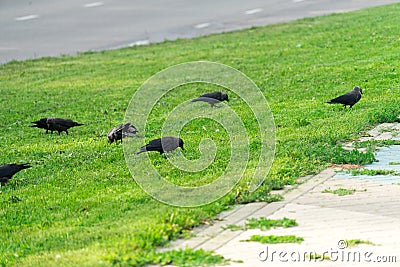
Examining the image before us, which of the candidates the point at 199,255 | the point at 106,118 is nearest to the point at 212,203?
the point at 199,255

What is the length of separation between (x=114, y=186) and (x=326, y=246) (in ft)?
9.12

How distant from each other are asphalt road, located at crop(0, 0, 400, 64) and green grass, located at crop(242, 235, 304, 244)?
1459 cm

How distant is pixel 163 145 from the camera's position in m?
9.42

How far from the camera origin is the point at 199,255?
6203mm

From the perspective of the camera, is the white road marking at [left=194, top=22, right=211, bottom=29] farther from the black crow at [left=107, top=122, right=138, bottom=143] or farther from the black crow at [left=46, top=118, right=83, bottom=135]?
the black crow at [left=107, top=122, right=138, bottom=143]

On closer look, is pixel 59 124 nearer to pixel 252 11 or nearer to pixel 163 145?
pixel 163 145

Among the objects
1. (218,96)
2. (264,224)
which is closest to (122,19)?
(218,96)

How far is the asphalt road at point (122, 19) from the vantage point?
21.9m

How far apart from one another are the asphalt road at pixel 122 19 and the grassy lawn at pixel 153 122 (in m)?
1.56

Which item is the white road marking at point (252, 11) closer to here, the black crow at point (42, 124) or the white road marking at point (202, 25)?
the white road marking at point (202, 25)

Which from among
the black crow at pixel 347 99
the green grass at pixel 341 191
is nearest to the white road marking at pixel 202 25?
the black crow at pixel 347 99

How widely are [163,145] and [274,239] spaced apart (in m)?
3.11

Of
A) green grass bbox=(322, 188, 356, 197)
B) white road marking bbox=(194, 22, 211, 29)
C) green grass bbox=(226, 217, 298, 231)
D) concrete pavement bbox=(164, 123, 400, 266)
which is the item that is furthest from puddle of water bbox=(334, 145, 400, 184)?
white road marking bbox=(194, 22, 211, 29)

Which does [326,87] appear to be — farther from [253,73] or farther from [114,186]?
[114,186]
